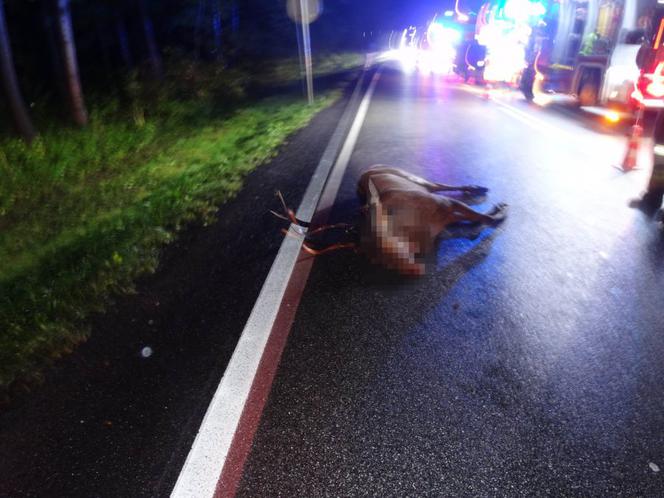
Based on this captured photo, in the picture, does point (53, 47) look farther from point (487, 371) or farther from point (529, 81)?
point (529, 81)

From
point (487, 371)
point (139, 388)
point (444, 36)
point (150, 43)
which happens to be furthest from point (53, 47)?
point (444, 36)

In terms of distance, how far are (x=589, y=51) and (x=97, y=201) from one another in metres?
12.8

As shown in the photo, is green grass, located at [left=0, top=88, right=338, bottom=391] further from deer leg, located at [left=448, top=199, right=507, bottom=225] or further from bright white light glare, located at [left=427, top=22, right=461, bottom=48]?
bright white light glare, located at [left=427, top=22, right=461, bottom=48]

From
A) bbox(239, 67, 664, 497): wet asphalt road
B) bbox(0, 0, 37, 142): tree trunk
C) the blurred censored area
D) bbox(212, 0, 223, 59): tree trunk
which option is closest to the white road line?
bbox(239, 67, 664, 497): wet asphalt road

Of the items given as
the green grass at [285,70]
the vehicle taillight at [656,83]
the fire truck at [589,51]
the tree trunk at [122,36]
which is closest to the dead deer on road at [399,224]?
the vehicle taillight at [656,83]

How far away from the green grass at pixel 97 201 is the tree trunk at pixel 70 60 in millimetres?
359

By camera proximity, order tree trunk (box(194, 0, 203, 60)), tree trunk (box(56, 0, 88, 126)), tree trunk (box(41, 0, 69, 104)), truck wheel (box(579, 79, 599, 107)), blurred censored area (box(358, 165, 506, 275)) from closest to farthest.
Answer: blurred censored area (box(358, 165, 506, 275))
tree trunk (box(56, 0, 88, 126))
tree trunk (box(41, 0, 69, 104))
truck wheel (box(579, 79, 599, 107))
tree trunk (box(194, 0, 203, 60))

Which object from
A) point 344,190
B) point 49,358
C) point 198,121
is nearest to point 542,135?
point 344,190

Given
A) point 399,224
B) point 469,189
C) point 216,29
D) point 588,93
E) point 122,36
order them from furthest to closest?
point 216,29 → point 122,36 → point 588,93 → point 469,189 → point 399,224

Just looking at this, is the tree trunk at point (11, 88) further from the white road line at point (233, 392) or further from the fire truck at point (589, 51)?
the fire truck at point (589, 51)

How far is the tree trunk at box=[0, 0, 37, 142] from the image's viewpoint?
306 inches

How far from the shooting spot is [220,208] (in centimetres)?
519

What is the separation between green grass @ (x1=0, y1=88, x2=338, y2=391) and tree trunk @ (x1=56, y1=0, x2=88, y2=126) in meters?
0.36

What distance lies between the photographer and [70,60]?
9.35 metres
